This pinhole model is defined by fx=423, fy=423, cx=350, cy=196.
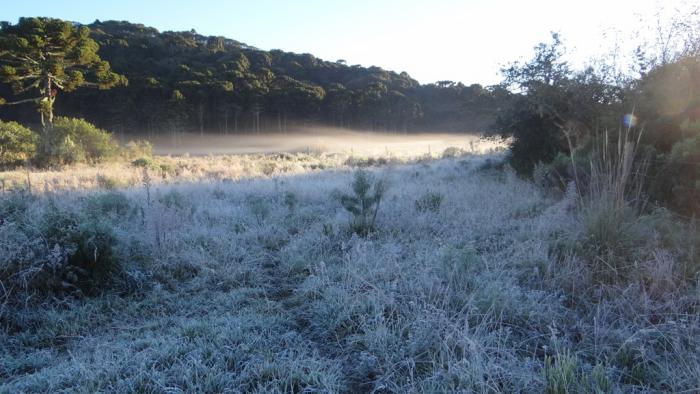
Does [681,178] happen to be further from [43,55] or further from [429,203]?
[43,55]

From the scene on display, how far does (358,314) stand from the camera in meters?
3.09

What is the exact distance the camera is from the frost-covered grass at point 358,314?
2369 millimetres

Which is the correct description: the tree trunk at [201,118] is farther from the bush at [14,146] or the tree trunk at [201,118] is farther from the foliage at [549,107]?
the foliage at [549,107]

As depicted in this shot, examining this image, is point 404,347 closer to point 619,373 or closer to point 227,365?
point 227,365

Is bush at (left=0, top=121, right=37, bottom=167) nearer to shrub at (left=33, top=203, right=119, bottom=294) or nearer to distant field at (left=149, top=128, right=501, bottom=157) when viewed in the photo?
distant field at (left=149, top=128, right=501, bottom=157)

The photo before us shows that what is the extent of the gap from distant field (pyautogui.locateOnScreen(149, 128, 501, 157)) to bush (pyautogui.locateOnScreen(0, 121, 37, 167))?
1410 cm

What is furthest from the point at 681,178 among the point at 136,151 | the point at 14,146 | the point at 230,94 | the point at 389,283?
the point at 230,94

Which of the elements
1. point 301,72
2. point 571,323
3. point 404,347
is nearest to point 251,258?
point 404,347

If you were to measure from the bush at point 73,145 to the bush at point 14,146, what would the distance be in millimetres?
415

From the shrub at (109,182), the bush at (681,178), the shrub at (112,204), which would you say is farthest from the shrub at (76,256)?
the shrub at (109,182)

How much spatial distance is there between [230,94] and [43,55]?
78.5ft

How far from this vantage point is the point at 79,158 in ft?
58.0

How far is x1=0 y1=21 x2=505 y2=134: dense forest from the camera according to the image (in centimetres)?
4075

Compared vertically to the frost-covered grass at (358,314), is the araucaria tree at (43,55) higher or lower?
higher
